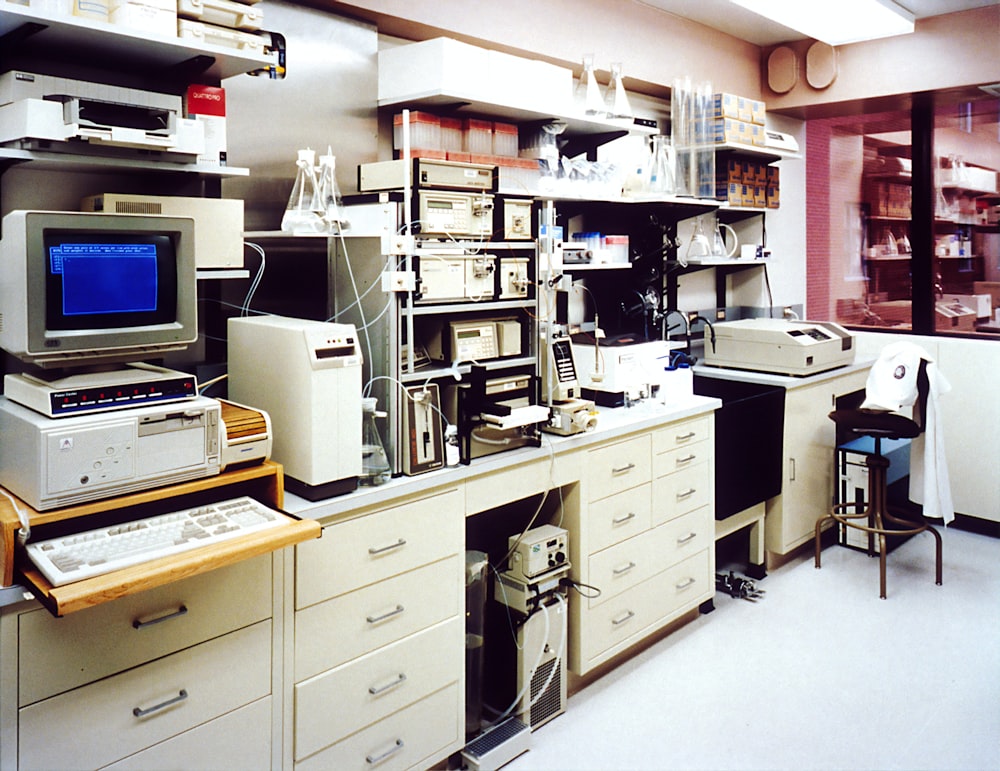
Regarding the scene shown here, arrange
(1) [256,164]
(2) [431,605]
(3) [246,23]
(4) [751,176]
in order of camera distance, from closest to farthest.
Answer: (3) [246,23], (2) [431,605], (1) [256,164], (4) [751,176]

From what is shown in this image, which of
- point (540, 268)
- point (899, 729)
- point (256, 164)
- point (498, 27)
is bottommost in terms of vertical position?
point (899, 729)

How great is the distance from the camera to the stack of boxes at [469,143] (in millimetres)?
2721

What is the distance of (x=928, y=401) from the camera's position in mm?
3695

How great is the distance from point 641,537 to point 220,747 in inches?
67.7

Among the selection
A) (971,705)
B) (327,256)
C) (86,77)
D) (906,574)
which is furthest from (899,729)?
(86,77)

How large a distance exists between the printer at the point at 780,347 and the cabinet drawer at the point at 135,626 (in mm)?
2898

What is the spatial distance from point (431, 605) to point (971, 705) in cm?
199

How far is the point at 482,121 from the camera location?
2.91m

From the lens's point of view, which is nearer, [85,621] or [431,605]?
[85,621]

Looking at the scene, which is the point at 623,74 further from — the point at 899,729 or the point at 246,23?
the point at 899,729

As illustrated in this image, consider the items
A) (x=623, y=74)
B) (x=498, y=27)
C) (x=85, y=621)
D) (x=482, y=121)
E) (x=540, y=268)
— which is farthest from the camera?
(x=623, y=74)

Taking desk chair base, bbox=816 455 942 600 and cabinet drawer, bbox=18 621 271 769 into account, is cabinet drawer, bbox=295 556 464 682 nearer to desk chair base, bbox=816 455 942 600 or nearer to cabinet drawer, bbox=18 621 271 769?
cabinet drawer, bbox=18 621 271 769

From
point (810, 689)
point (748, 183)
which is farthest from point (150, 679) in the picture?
point (748, 183)

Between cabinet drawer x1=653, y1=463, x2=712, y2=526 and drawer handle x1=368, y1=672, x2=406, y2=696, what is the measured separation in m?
1.28
